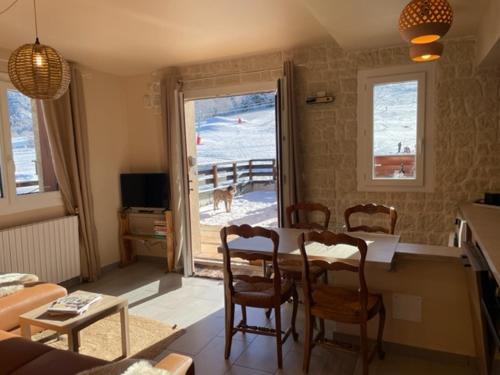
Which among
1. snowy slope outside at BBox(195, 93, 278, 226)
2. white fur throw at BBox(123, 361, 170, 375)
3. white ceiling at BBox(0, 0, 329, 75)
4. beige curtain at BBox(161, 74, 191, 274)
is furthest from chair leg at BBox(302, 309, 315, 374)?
snowy slope outside at BBox(195, 93, 278, 226)

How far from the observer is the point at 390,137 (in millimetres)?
3680

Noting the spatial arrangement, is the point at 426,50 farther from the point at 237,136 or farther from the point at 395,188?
the point at 237,136

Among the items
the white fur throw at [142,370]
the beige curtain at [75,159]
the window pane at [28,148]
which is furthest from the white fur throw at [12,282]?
the white fur throw at [142,370]

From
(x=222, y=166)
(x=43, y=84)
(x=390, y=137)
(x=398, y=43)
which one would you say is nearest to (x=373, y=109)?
(x=390, y=137)

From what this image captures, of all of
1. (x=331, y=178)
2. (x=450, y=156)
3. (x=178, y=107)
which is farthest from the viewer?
(x=178, y=107)

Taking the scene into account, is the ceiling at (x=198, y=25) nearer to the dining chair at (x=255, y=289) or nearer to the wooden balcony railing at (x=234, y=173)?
the dining chair at (x=255, y=289)

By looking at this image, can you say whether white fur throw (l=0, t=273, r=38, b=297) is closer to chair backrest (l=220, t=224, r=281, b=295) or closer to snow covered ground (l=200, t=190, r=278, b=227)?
chair backrest (l=220, t=224, r=281, b=295)

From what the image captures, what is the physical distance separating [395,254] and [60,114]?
3742mm

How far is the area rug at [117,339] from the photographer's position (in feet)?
9.07

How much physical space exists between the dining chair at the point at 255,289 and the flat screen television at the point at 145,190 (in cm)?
235

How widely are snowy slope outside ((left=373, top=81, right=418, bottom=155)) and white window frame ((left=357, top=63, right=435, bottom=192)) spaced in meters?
0.05

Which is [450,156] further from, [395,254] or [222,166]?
[222,166]

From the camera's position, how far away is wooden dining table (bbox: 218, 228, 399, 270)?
220cm

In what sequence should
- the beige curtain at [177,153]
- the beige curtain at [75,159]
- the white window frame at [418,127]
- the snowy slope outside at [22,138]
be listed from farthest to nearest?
the beige curtain at [177,153], the beige curtain at [75,159], the snowy slope outside at [22,138], the white window frame at [418,127]
